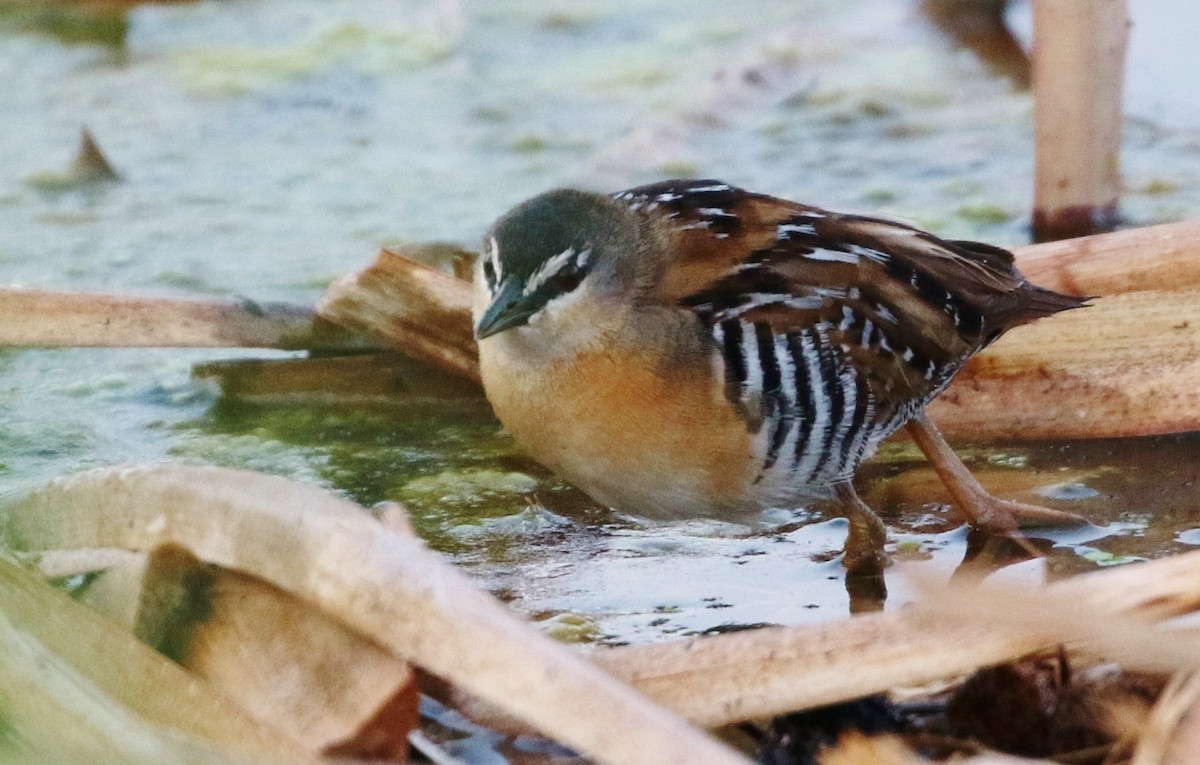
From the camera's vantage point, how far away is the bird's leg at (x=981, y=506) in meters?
3.61

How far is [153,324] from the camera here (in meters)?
4.21

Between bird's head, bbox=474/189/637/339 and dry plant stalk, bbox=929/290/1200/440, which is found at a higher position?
bird's head, bbox=474/189/637/339

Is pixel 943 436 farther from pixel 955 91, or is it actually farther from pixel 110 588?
pixel 955 91

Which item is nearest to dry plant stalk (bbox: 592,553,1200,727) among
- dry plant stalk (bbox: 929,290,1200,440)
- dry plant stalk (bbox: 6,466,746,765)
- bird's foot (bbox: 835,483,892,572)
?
dry plant stalk (bbox: 6,466,746,765)

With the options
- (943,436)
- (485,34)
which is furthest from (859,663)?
(485,34)

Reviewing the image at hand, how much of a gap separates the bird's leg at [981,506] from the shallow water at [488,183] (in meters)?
0.05

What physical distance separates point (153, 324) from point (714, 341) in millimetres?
1690

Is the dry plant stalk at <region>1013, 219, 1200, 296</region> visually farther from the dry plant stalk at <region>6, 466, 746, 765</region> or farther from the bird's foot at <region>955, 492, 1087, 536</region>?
the dry plant stalk at <region>6, 466, 746, 765</region>

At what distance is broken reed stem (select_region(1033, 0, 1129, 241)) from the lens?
4.91 metres

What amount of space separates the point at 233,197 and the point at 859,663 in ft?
14.8

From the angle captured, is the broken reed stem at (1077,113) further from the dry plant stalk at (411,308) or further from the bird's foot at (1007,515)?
the dry plant stalk at (411,308)

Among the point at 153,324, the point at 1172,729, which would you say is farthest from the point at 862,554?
the point at 153,324

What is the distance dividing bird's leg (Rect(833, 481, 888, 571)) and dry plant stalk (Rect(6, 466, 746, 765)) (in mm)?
1330

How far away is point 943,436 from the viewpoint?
4121 millimetres
